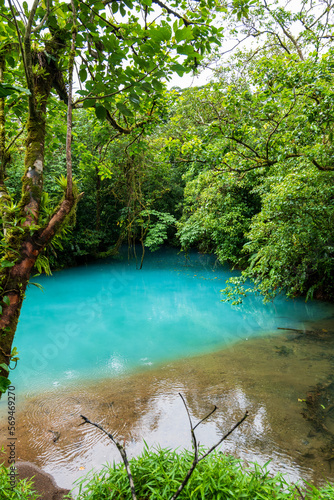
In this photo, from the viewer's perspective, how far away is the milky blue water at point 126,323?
4.88 meters

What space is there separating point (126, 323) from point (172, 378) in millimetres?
2967

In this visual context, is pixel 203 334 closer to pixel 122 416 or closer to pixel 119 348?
pixel 119 348

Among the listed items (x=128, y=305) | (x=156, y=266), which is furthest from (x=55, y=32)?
(x=156, y=266)

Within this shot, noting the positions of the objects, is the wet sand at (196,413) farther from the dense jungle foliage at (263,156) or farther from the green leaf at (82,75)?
the green leaf at (82,75)

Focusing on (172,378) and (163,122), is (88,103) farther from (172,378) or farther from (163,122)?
(172,378)

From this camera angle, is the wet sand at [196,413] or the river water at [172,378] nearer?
the wet sand at [196,413]

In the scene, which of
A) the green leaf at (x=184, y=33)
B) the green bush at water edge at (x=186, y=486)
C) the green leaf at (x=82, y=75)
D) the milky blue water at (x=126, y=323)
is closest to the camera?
the green leaf at (x=184, y=33)

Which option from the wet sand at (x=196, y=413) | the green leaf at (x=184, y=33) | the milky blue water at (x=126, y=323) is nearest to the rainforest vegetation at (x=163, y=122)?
the green leaf at (x=184, y=33)

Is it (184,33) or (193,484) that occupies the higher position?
(184,33)

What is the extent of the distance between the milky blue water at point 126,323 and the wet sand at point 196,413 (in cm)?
62

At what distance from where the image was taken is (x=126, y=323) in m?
6.93

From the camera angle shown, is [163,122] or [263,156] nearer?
[163,122]

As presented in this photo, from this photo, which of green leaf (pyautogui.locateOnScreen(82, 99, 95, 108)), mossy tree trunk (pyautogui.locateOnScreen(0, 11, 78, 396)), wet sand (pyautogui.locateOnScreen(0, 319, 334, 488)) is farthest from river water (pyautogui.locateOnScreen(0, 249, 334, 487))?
green leaf (pyautogui.locateOnScreen(82, 99, 95, 108))

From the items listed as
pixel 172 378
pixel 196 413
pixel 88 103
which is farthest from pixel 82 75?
pixel 172 378
